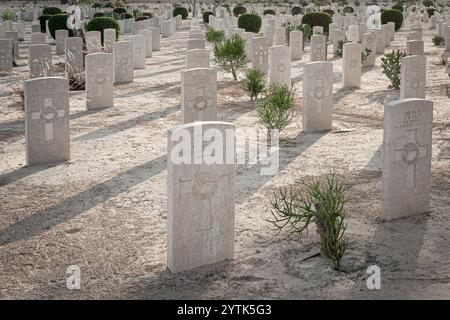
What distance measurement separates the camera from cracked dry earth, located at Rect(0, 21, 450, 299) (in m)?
5.38

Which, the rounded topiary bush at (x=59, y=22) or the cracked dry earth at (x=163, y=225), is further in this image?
the rounded topiary bush at (x=59, y=22)

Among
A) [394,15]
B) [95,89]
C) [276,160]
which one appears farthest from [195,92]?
[394,15]

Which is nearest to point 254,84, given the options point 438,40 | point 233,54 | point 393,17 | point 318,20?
point 233,54

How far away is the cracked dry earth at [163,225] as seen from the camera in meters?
5.38

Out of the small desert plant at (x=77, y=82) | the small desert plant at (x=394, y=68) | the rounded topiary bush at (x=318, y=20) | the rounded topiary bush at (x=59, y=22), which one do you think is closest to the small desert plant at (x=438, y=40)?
the rounded topiary bush at (x=318, y=20)

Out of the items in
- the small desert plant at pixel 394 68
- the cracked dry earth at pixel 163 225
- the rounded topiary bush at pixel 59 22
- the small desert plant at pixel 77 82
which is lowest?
the cracked dry earth at pixel 163 225

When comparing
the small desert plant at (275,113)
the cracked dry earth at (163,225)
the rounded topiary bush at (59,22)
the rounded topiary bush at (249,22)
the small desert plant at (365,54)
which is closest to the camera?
the cracked dry earth at (163,225)

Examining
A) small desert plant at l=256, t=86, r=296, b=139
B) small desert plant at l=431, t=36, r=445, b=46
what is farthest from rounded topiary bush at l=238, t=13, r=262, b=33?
small desert plant at l=256, t=86, r=296, b=139

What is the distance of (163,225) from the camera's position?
22.4 ft

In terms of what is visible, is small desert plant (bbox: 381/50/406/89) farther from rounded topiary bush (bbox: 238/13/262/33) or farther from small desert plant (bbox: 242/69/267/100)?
rounded topiary bush (bbox: 238/13/262/33)

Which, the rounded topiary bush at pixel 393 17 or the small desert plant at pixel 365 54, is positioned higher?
the rounded topiary bush at pixel 393 17

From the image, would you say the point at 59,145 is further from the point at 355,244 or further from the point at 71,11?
the point at 71,11

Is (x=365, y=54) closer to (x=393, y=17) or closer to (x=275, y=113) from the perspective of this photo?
(x=275, y=113)

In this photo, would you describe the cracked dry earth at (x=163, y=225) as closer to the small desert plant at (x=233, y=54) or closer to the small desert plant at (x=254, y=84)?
the small desert plant at (x=254, y=84)
